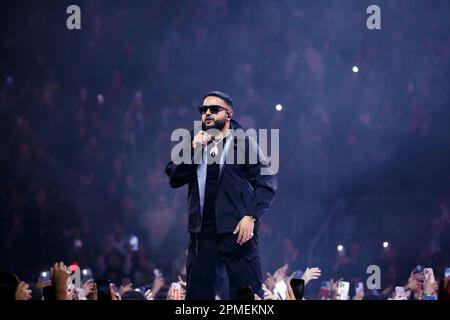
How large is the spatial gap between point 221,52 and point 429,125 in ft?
8.42

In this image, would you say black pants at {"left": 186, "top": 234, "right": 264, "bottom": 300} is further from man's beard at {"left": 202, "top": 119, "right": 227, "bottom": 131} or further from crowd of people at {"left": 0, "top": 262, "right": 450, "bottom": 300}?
man's beard at {"left": 202, "top": 119, "right": 227, "bottom": 131}

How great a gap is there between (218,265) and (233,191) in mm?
508

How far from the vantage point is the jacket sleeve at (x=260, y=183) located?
5.48 metres

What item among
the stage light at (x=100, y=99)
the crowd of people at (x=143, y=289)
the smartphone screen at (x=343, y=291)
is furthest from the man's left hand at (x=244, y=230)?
the stage light at (x=100, y=99)

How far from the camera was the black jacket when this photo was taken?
5305 mm

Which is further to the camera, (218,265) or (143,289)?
(143,289)

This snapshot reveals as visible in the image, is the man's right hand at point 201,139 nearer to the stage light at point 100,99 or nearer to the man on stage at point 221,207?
the man on stage at point 221,207

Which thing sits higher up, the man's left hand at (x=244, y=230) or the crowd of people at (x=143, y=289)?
the man's left hand at (x=244, y=230)

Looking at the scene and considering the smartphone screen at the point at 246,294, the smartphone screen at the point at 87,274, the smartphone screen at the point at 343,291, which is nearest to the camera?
the smartphone screen at the point at 246,294

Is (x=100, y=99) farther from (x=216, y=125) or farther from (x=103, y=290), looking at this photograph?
(x=103, y=290)

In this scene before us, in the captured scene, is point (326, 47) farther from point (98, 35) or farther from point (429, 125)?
point (98, 35)

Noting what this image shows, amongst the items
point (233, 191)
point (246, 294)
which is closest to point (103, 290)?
point (246, 294)

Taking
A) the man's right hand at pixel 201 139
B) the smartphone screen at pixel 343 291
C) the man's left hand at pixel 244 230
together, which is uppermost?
the man's right hand at pixel 201 139

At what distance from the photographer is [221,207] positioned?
5.30m
